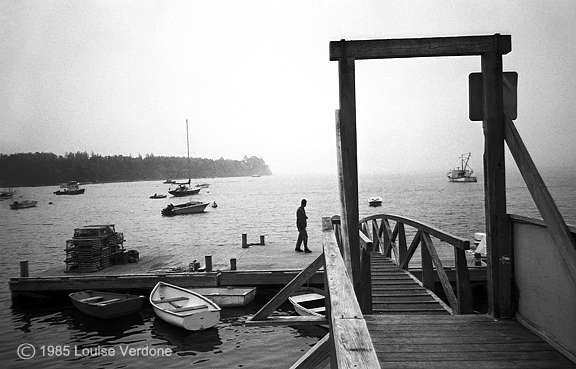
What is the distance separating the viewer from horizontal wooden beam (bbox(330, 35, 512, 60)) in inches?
175

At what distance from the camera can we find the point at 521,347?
3.87 m

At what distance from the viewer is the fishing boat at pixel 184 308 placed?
46.2ft

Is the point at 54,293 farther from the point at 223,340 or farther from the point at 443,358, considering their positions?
the point at 443,358

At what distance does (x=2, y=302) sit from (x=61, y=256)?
17.2 m

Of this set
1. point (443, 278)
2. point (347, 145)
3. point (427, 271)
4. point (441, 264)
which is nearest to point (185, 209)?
point (427, 271)

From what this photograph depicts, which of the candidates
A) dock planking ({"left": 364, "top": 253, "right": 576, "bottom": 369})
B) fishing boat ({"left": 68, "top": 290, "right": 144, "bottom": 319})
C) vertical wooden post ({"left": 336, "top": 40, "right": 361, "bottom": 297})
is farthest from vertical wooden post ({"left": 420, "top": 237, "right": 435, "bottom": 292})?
fishing boat ({"left": 68, "top": 290, "right": 144, "bottom": 319})

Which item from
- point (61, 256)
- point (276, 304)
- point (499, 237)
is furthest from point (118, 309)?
point (61, 256)

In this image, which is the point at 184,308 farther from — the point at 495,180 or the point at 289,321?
the point at 495,180

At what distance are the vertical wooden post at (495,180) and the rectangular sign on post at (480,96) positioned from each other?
0.21ft

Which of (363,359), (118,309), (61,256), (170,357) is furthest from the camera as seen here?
(61,256)

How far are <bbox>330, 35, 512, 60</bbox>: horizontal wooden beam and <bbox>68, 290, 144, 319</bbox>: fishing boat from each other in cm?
1346

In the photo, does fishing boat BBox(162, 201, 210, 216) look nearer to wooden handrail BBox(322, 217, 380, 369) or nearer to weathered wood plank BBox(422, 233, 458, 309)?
weathered wood plank BBox(422, 233, 458, 309)

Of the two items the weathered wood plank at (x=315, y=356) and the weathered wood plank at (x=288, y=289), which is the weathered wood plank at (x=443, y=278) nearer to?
the weathered wood plank at (x=288, y=289)

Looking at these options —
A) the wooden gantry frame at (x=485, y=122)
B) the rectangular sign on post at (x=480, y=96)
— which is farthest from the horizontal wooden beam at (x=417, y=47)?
the rectangular sign on post at (x=480, y=96)
